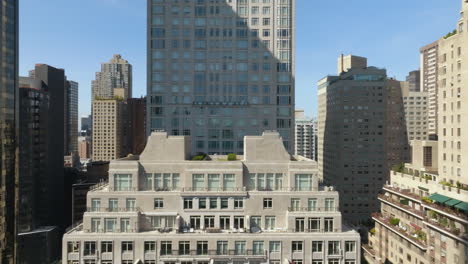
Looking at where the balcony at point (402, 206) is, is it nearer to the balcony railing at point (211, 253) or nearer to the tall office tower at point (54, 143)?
the balcony railing at point (211, 253)

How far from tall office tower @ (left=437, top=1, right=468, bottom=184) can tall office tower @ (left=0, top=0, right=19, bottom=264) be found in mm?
93788

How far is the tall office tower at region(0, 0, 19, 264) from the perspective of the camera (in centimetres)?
8594

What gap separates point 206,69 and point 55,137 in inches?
3573

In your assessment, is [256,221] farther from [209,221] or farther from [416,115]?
[416,115]

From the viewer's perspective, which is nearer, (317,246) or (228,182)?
(317,246)

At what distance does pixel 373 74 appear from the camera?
167625 mm

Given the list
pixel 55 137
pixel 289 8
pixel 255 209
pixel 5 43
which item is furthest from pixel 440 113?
pixel 55 137

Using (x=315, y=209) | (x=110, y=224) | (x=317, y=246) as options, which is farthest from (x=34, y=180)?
(x=317, y=246)

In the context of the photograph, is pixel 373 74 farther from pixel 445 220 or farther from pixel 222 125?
pixel 445 220

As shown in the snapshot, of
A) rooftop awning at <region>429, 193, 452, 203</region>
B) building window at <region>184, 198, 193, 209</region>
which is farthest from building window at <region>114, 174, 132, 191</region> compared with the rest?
rooftop awning at <region>429, 193, 452, 203</region>

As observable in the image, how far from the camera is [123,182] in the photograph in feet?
174

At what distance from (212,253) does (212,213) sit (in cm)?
562

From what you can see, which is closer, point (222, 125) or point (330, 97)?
point (222, 125)

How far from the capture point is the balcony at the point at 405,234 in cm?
6364
